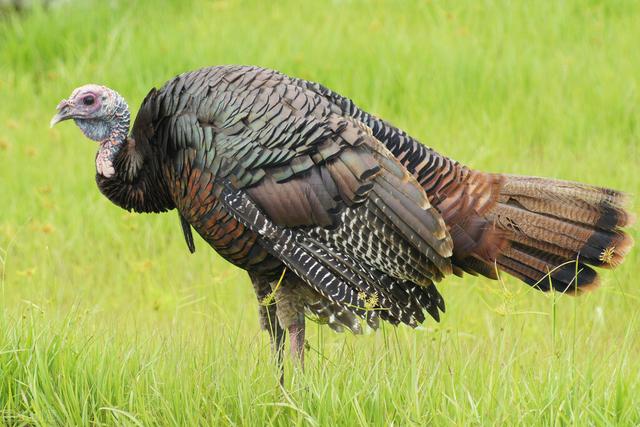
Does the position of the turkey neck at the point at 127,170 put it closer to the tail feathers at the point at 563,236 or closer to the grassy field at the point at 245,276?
the grassy field at the point at 245,276

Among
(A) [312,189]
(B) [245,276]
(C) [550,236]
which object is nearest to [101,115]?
(A) [312,189]

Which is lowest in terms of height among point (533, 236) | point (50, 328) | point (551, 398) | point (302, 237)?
point (50, 328)

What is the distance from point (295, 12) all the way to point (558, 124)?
2.49 m

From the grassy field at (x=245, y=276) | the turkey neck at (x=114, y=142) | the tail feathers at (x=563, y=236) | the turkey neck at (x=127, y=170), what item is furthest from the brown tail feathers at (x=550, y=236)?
the turkey neck at (x=114, y=142)

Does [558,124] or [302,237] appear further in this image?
[558,124]

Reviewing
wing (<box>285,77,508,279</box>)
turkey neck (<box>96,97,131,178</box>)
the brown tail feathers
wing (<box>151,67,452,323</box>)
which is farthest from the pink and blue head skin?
the brown tail feathers

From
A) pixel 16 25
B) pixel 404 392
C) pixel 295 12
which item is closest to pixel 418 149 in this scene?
pixel 404 392

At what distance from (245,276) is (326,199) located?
1804 mm

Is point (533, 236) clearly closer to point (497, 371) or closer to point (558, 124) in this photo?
point (497, 371)

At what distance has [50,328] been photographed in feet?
14.0

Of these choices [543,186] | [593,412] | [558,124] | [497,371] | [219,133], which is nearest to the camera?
[593,412]

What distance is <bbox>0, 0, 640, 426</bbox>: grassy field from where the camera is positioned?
3932 mm

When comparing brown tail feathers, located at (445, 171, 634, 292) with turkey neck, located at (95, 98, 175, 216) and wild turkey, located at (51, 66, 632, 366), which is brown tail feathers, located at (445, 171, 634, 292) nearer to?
wild turkey, located at (51, 66, 632, 366)

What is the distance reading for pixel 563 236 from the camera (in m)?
4.76
